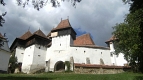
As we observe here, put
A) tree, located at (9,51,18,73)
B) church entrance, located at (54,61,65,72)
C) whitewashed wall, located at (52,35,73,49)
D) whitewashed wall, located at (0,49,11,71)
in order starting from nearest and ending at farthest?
1. whitewashed wall, located at (0,49,11,71)
2. whitewashed wall, located at (52,35,73,49)
3. church entrance, located at (54,61,65,72)
4. tree, located at (9,51,18,73)

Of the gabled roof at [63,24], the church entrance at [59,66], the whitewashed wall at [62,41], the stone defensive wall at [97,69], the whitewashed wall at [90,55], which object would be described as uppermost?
the gabled roof at [63,24]

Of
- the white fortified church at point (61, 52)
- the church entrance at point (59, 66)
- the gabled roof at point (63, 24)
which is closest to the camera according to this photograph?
the white fortified church at point (61, 52)

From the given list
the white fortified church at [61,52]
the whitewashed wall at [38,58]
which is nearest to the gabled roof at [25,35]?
the white fortified church at [61,52]

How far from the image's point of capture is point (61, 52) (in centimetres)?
3925

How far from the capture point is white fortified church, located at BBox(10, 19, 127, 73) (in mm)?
37969

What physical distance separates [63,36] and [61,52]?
3805 mm

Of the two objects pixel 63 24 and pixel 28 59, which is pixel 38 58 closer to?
pixel 28 59

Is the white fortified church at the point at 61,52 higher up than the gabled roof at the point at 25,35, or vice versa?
the gabled roof at the point at 25,35

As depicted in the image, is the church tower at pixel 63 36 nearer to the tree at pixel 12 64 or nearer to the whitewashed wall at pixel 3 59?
the tree at pixel 12 64

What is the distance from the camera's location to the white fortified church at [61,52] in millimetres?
37969

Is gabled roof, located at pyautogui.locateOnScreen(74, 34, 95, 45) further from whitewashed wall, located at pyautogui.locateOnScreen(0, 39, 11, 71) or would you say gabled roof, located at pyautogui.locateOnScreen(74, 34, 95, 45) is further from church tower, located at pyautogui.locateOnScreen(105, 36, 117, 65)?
whitewashed wall, located at pyautogui.locateOnScreen(0, 39, 11, 71)

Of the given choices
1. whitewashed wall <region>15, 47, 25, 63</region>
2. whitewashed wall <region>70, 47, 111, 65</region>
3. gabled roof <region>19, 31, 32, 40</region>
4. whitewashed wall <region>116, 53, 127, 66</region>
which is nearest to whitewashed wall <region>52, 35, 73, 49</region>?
whitewashed wall <region>70, 47, 111, 65</region>

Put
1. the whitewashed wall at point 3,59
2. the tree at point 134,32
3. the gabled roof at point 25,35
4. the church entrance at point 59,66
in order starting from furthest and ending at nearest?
the gabled roof at point 25,35 < the church entrance at point 59,66 < the whitewashed wall at point 3,59 < the tree at point 134,32

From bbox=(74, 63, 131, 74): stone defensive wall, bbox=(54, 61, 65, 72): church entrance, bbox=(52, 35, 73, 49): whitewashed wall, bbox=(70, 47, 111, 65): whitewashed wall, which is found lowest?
bbox=(74, 63, 131, 74): stone defensive wall
